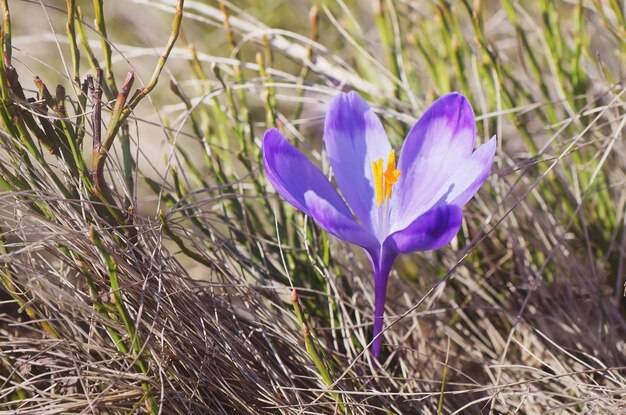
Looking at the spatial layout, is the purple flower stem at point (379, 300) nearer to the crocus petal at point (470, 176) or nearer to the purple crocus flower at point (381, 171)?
the purple crocus flower at point (381, 171)

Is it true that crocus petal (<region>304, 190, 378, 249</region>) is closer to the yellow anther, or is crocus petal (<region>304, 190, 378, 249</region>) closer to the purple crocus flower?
the purple crocus flower

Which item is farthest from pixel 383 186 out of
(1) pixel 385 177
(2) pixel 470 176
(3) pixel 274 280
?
(3) pixel 274 280

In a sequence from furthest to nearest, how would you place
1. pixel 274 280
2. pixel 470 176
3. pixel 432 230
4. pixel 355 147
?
pixel 274 280 < pixel 355 147 < pixel 470 176 < pixel 432 230

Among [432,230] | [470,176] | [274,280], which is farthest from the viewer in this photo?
[274,280]

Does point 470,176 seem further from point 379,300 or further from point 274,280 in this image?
point 274,280

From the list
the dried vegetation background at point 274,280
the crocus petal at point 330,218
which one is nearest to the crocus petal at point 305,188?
the crocus petal at point 330,218

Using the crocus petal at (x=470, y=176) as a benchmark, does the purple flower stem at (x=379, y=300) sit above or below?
below

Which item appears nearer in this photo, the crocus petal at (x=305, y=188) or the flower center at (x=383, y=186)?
the crocus petal at (x=305, y=188)
